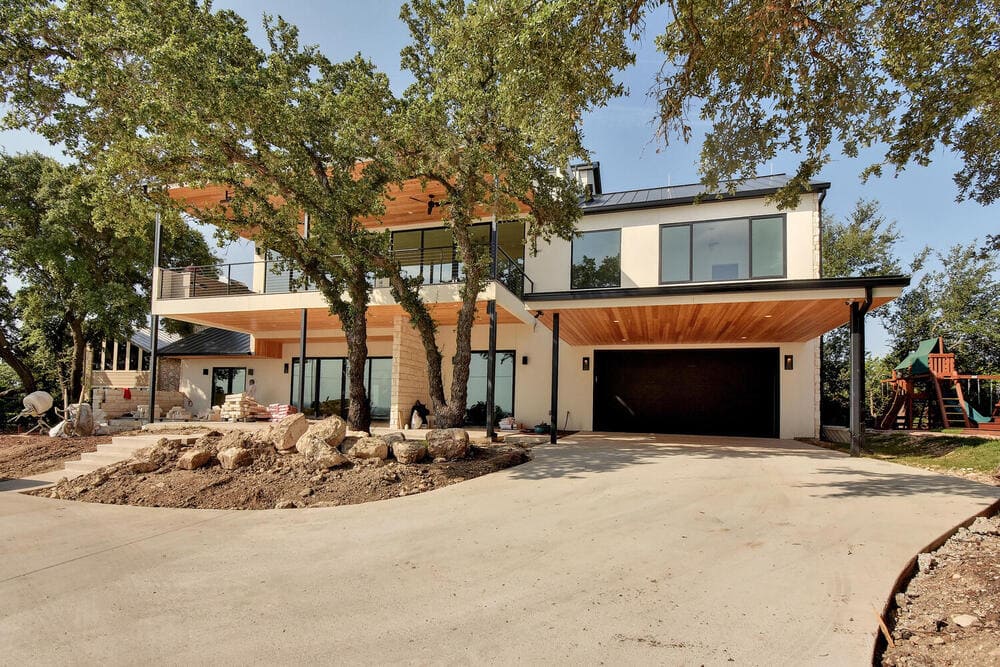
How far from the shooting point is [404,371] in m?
12.5

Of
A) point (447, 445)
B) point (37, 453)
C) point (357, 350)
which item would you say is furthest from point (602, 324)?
point (37, 453)

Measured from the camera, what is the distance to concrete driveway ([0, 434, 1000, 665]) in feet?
8.59

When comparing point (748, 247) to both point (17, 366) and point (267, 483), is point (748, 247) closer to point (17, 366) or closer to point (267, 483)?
point (267, 483)

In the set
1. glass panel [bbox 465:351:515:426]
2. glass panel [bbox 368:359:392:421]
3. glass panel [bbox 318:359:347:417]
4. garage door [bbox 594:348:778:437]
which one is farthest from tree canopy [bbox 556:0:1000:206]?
glass panel [bbox 318:359:347:417]

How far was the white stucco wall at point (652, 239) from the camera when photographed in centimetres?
1270

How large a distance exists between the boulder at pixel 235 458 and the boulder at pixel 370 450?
4.23 feet

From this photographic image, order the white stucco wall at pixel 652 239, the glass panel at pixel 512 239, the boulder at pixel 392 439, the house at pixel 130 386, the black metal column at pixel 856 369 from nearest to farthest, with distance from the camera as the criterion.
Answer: the boulder at pixel 392 439, the black metal column at pixel 856 369, the white stucco wall at pixel 652 239, the glass panel at pixel 512 239, the house at pixel 130 386

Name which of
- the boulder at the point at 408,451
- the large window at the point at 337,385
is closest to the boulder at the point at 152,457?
the boulder at the point at 408,451

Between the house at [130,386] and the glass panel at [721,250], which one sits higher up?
the glass panel at [721,250]

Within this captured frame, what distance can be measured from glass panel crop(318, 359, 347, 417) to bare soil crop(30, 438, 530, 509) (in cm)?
821

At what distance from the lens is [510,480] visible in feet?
21.6

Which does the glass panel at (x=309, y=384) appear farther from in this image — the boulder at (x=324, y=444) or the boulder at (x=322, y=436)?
the boulder at (x=322, y=436)

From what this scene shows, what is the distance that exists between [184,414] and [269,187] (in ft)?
33.1

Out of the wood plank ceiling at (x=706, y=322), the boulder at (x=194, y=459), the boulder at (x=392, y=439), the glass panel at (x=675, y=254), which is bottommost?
the boulder at (x=194, y=459)
